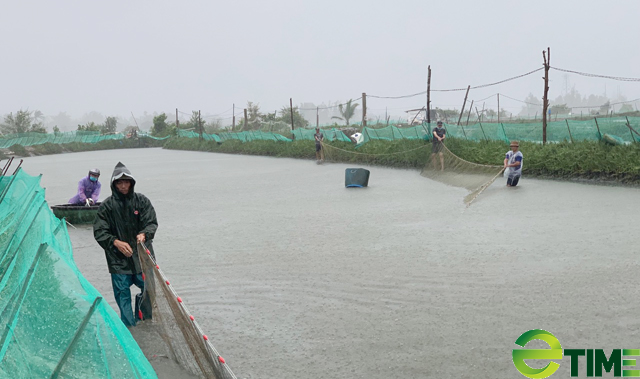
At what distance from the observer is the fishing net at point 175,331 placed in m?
4.24

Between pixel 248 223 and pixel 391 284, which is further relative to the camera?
pixel 248 223

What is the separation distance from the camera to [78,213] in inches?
504

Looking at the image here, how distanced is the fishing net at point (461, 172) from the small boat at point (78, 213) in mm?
7882

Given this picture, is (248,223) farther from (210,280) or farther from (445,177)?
(445,177)

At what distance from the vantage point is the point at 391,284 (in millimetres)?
7488

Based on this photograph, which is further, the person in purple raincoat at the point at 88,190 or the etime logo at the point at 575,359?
the person in purple raincoat at the point at 88,190

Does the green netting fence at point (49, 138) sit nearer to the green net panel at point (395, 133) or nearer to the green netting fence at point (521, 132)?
the green netting fence at point (521, 132)

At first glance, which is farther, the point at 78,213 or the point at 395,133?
the point at 395,133

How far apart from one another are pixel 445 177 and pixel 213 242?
10.7 metres

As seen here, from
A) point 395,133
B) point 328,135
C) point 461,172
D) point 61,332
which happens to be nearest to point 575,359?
point 61,332

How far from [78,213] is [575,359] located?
10.4 metres

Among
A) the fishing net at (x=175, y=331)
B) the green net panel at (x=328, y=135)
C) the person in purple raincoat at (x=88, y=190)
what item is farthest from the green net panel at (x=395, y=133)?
the fishing net at (x=175, y=331)

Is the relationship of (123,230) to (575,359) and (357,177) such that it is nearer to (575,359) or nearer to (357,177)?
(575,359)

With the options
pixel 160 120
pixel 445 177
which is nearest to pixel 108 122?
pixel 160 120
